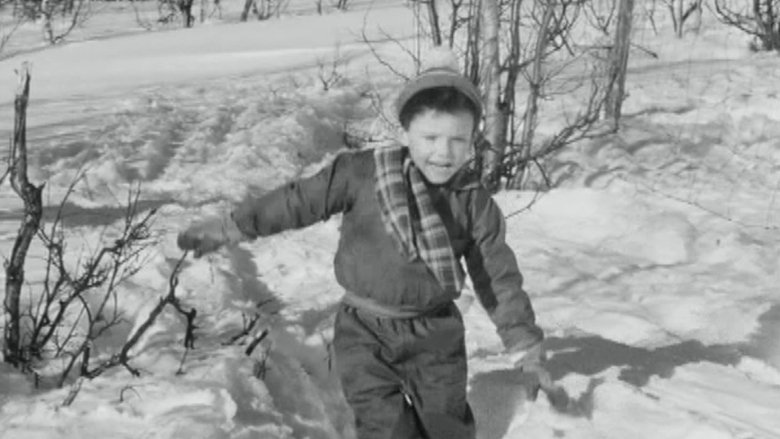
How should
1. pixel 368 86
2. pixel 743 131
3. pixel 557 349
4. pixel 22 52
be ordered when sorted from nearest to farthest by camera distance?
pixel 557 349 < pixel 743 131 < pixel 368 86 < pixel 22 52

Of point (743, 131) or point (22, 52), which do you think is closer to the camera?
point (743, 131)

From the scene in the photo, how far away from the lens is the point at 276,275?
454cm

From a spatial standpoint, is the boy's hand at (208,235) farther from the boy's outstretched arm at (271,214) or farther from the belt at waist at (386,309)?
the belt at waist at (386,309)

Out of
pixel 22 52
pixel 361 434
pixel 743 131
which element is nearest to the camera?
pixel 361 434

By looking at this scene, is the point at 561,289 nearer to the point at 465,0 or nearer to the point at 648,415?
the point at 648,415

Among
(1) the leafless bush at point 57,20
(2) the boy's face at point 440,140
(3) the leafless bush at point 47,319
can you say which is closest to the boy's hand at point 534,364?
(2) the boy's face at point 440,140

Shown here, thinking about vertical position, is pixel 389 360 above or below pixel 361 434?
above

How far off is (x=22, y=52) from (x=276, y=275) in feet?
30.1

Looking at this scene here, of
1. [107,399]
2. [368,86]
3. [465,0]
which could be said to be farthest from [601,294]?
[465,0]

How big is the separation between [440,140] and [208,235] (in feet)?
2.05

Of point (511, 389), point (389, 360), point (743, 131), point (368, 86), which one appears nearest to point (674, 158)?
point (743, 131)

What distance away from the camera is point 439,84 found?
266 centimetres

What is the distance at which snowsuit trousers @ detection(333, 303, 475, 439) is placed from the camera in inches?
108

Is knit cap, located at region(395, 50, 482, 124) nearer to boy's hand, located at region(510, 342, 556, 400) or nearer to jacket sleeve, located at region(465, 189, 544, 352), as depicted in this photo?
jacket sleeve, located at region(465, 189, 544, 352)
